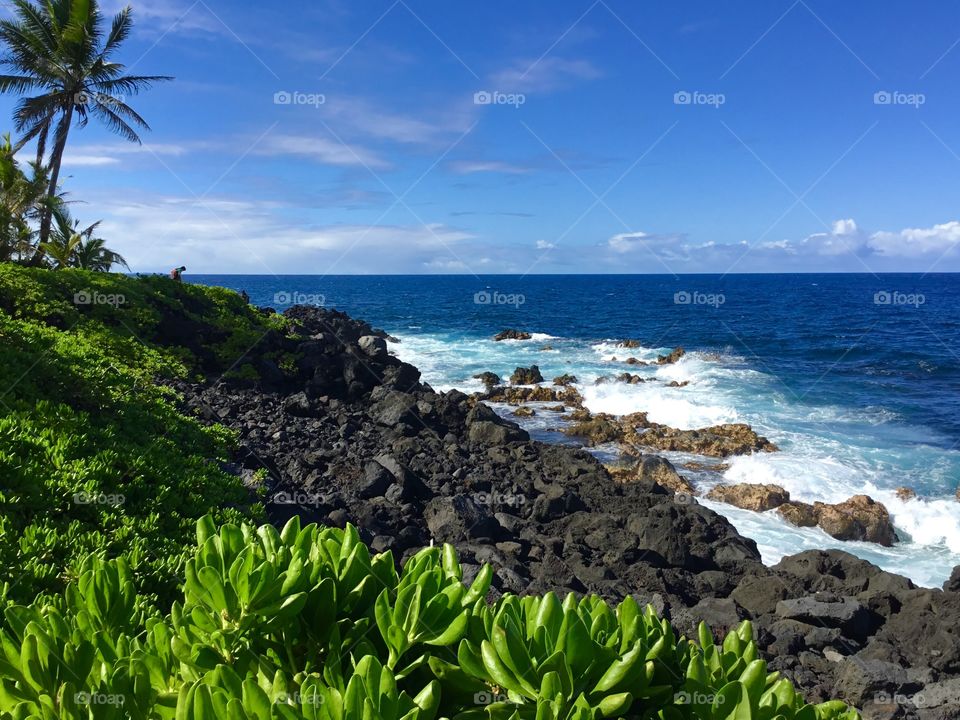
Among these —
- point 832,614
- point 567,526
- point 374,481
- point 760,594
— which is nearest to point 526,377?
point 567,526

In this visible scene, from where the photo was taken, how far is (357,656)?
2.09 meters

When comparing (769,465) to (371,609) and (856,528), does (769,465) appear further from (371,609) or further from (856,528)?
(371,609)

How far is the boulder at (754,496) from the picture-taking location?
14562 millimetres

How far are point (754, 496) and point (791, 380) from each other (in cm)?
1797

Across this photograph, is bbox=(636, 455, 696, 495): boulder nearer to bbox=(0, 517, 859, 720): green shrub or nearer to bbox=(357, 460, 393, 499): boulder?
bbox=(357, 460, 393, 499): boulder

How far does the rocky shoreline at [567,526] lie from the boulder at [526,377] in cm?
1179

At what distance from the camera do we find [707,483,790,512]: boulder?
1456 cm

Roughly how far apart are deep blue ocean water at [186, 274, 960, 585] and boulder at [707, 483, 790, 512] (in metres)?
0.25

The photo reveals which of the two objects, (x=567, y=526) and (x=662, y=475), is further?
(x=662, y=475)

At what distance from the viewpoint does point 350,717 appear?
5.79 ft

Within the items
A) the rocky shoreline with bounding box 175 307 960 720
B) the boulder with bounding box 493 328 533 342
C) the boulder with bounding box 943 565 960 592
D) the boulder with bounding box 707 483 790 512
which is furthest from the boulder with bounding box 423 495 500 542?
the boulder with bounding box 493 328 533 342

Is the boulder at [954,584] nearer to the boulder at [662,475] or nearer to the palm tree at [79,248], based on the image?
the boulder at [662,475]

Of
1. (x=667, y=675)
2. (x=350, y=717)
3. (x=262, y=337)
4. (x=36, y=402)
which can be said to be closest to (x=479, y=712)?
(x=350, y=717)

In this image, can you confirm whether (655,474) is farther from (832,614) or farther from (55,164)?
(55,164)
